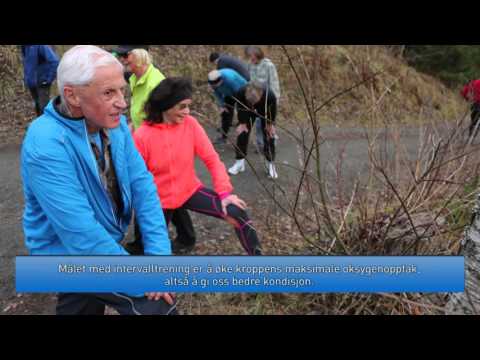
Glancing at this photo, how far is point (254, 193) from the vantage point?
495 cm

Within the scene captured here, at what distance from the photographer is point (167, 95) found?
261cm

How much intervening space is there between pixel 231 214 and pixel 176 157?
55 centimetres

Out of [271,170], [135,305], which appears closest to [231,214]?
[271,170]

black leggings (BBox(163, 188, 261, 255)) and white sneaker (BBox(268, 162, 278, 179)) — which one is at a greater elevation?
white sneaker (BBox(268, 162, 278, 179))

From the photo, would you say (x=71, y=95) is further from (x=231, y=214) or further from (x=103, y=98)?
(x=231, y=214)

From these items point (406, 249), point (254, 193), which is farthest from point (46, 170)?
point (254, 193)

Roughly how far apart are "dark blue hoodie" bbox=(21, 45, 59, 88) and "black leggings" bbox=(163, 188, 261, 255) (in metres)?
3.27

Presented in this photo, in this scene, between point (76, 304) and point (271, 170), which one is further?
point (271, 170)

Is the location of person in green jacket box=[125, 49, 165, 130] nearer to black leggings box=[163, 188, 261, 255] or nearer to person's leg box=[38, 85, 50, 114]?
black leggings box=[163, 188, 261, 255]

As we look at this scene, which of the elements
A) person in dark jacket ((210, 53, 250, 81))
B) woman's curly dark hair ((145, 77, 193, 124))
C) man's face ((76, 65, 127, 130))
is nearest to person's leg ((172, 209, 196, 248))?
woman's curly dark hair ((145, 77, 193, 124))

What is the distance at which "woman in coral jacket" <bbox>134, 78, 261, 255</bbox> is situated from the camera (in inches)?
103

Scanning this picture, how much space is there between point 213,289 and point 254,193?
3.08 metres

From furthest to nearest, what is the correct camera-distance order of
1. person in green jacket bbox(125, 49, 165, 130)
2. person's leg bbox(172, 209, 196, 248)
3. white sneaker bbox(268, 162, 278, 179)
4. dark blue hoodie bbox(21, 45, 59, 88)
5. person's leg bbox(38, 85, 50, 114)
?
person's leg bbox(38, 85, 50, 114) → dark blue hoodie bbox(21, 45, 59, 88) → person in green jacket bbox(125, 49, 165, 130) → person's leg bbox(172, 209, 196, 248) → white sneaker bbox(268, 162, 278, 179)

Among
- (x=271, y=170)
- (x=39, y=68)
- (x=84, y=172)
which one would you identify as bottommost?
(x=271, y=170)
